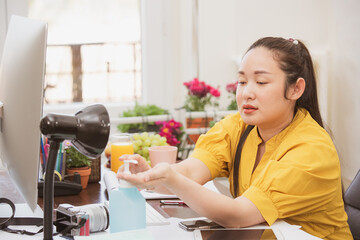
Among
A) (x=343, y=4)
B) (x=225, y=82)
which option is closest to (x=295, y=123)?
(x=343, y=4)

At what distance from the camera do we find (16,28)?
1.00 metres

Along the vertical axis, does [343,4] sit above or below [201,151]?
above

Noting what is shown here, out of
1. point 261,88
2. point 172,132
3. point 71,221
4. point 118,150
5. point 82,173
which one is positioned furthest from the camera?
point 172,132

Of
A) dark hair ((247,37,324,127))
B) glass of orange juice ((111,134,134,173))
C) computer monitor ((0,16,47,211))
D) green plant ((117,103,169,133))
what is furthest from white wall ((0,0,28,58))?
dark hair ((247,37,324,127))

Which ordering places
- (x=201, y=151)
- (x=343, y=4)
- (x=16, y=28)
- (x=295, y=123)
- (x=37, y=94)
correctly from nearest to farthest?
1. (x=37, y=94)
2. (x=16, y=28)
3. (x=295, y=123)
4. (x=201, y=151)
5. (x=343, y=4)

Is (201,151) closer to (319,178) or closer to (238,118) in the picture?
(238,118)

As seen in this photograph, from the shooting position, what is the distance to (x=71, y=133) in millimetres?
719

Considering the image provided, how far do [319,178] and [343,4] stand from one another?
5.62 feet

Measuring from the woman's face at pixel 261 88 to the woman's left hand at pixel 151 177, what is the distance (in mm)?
376

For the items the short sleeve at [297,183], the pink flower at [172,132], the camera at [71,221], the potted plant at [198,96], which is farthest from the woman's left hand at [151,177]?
the potted plant at [198,96]

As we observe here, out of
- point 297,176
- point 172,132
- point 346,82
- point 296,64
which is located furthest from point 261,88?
point 346,82

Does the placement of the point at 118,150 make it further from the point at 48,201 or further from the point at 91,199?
the point at 48,201

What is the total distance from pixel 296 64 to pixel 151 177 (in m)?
0.61

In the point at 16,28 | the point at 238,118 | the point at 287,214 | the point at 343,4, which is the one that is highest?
the point at 343,4
